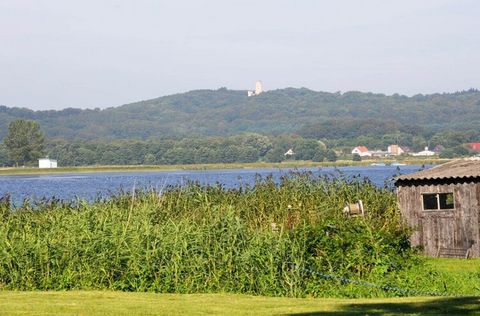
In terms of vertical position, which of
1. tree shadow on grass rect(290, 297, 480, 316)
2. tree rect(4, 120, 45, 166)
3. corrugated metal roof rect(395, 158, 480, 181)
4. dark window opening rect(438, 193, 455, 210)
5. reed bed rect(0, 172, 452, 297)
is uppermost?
tree rect(4, 120, 45, 166)

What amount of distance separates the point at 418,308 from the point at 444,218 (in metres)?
13.9

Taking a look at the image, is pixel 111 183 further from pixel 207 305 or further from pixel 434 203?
pixel 207 305

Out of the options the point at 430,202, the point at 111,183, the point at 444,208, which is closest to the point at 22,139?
the point at 111,183

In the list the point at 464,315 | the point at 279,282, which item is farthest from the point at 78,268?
the point at 464,315

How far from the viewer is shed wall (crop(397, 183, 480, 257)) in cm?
2945

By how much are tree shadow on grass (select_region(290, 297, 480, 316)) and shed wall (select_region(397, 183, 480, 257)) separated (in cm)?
1218

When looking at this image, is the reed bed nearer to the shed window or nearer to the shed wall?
the shed wall

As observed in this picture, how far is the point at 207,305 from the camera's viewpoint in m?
17.4

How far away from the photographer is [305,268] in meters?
21.8

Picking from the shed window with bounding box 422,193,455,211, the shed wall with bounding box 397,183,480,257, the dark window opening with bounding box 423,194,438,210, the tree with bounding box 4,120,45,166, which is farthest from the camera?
the tree with bounding box 4,120,45,166

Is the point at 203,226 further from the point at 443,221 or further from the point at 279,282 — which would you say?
the point at 443,221

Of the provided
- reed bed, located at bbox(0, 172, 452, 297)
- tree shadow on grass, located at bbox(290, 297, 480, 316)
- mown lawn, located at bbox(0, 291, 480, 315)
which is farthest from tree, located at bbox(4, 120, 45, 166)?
tree shadow on grass, located at bbox(290, 297, 480, 316)

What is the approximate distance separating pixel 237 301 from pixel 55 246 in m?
5.79

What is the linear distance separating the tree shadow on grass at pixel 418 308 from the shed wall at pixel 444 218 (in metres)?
12.2
